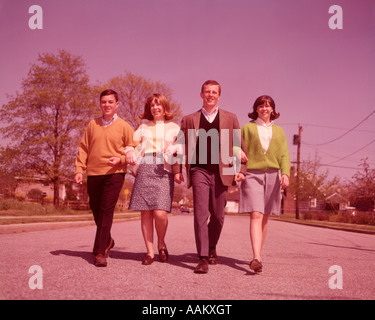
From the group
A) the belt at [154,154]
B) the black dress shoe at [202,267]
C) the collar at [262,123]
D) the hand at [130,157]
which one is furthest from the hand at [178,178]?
the collar at [262,123]

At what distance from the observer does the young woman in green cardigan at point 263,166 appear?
4.51m

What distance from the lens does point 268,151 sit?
183 inches

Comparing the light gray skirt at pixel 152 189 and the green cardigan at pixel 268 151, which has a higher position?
the green cardigan at pixel 268 151

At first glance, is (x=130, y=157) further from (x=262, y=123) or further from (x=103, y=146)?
(x=262, y=123)

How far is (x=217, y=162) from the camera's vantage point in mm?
4496

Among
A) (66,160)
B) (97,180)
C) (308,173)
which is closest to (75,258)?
(97,180)

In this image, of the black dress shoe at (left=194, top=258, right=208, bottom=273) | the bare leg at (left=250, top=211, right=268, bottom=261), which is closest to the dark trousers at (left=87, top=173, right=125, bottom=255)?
the black dress shoe at (left=194, top=258, right=208, bottom=273)

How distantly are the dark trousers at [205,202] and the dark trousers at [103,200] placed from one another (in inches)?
38.4

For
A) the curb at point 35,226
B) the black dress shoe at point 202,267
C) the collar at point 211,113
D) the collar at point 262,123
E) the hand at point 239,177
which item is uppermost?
the collar at point 211,113

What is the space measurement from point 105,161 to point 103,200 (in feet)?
1.55

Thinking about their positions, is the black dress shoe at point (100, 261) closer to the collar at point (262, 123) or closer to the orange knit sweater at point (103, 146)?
the orange knit sweater at point (103, 146)

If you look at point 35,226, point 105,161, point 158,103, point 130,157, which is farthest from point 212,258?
point 35,226

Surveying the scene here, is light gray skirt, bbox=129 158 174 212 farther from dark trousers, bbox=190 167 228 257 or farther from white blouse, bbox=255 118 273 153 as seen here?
white blouse, bbox=255 118 273 153

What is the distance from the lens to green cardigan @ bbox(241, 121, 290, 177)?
4629mm
